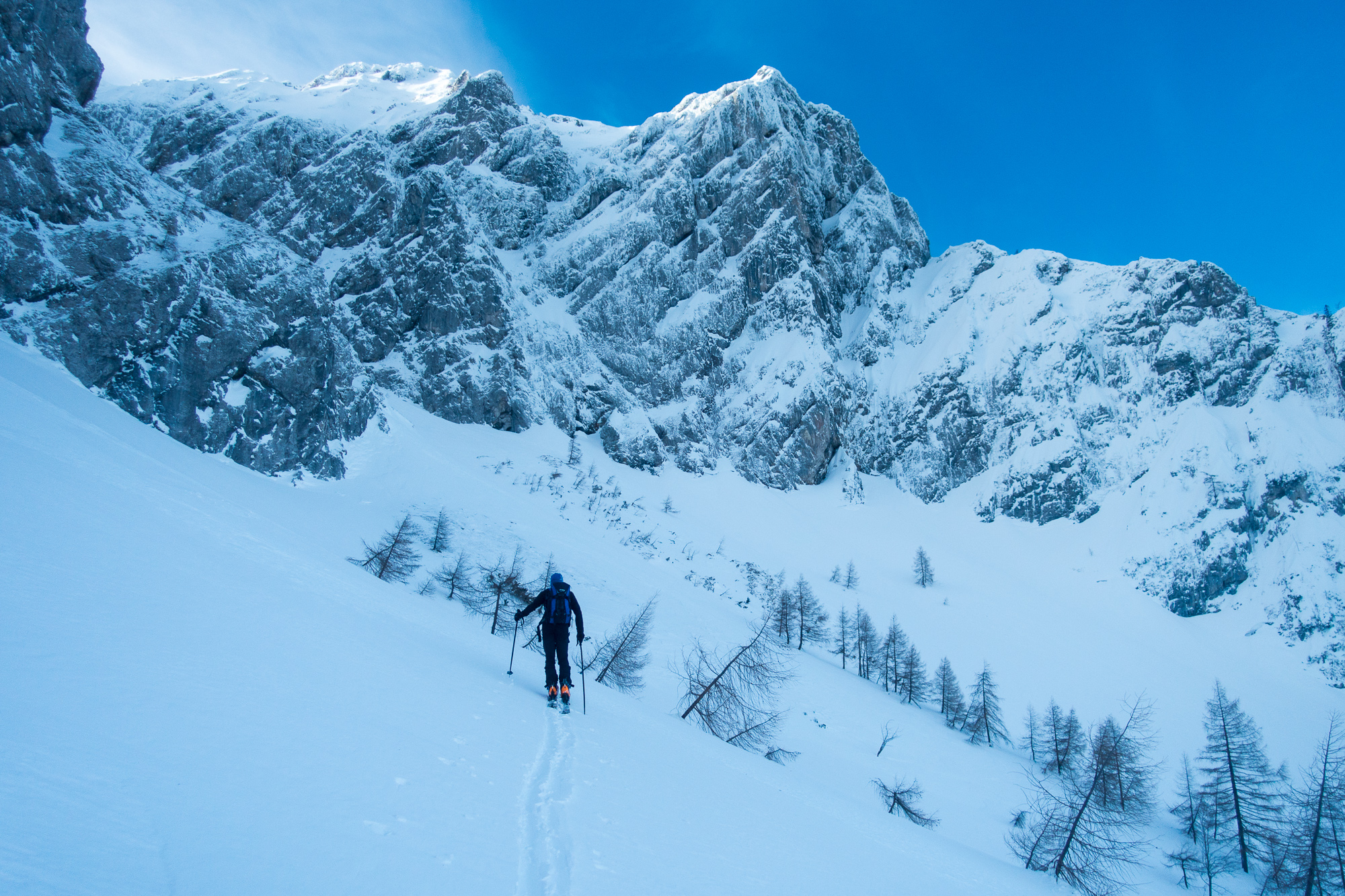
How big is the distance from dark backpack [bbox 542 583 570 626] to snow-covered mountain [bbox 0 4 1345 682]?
2972 centimetres

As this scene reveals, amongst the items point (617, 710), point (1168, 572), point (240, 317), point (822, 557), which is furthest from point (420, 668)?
point (1168, 572)

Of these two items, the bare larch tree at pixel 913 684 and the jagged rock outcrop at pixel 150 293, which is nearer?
the jagged rock outcrop at pixel 150 293

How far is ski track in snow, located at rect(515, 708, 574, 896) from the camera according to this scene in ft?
10.2

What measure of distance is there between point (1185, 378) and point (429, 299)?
9287 cm

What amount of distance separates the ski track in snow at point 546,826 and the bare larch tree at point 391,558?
1839 centimetres

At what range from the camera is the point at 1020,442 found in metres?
74.7

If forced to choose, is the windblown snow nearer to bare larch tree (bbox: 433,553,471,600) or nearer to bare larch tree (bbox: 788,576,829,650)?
bare larch tree (bbox: 433,553,471,600)

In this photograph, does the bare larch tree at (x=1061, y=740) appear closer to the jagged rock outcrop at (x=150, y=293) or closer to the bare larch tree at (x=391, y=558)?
the bare larch tree at (x=391, y=558)

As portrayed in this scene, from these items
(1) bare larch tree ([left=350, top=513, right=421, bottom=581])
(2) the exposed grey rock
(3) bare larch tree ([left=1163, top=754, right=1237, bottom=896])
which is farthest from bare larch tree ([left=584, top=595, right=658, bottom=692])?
(2) the exposed grey rock

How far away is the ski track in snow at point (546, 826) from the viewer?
10.2 feet

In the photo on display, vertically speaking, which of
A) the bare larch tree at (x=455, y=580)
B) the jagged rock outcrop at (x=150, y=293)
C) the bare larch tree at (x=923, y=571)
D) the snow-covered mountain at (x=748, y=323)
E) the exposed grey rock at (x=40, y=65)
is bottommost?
the bare larch tree at (x=455, y=580)

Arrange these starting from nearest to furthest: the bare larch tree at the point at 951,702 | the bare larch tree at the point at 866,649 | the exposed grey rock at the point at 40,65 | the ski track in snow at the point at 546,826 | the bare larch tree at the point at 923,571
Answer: the ski track in snow at the point at 546,826 < the exposed grey rock at the point at 40,65 < the bare larch tree at the point at 951,702 < the bare larch tree at the point at 866,649 < the bare larch tree at the point at 923,571

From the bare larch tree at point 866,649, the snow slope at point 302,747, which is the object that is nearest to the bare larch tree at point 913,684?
the bare larch tree at point 866,649

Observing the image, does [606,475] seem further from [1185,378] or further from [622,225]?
[1185,378]
